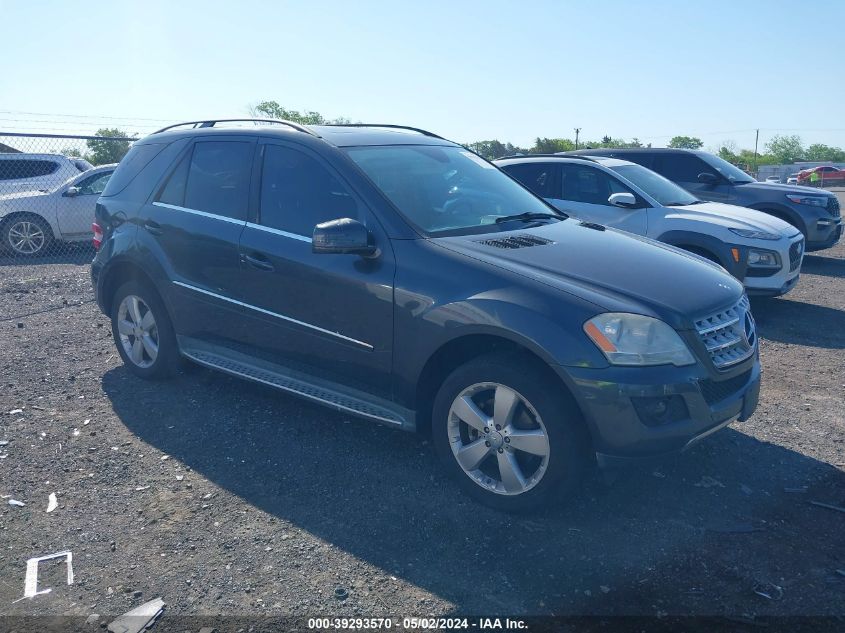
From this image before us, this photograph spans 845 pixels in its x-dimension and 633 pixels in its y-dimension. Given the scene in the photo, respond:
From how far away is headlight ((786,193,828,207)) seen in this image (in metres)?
11.3

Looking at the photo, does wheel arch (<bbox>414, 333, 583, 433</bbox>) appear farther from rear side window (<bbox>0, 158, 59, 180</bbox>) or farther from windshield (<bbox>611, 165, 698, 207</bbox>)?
rear side window (<bbox>0, 158, 59, 180</bbox>)

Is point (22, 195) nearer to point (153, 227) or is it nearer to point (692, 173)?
point (153, 227)

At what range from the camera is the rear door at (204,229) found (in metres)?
4.90

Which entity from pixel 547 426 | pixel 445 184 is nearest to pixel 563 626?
pixel 547 426

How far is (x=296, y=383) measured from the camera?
461 cm

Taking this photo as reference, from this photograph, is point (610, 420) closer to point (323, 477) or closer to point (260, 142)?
point (323, 477)

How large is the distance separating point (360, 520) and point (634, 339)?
1.63 metres

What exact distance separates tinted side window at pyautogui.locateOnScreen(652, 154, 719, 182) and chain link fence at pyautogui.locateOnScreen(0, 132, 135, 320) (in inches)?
342

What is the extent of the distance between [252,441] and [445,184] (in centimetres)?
204

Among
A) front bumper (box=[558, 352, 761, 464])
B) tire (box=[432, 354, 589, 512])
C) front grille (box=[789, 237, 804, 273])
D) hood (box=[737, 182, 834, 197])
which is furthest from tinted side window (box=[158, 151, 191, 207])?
hood (box=[737, 182, 834, 197])

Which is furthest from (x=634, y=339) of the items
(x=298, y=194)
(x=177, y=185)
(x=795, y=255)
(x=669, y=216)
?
(x=795, y=255)

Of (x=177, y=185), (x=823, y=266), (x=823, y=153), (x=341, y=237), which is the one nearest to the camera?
(x=341, y=237)

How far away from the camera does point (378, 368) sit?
164 inches

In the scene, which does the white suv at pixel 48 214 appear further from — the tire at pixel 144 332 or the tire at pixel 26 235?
the tire at pixel 144 332
